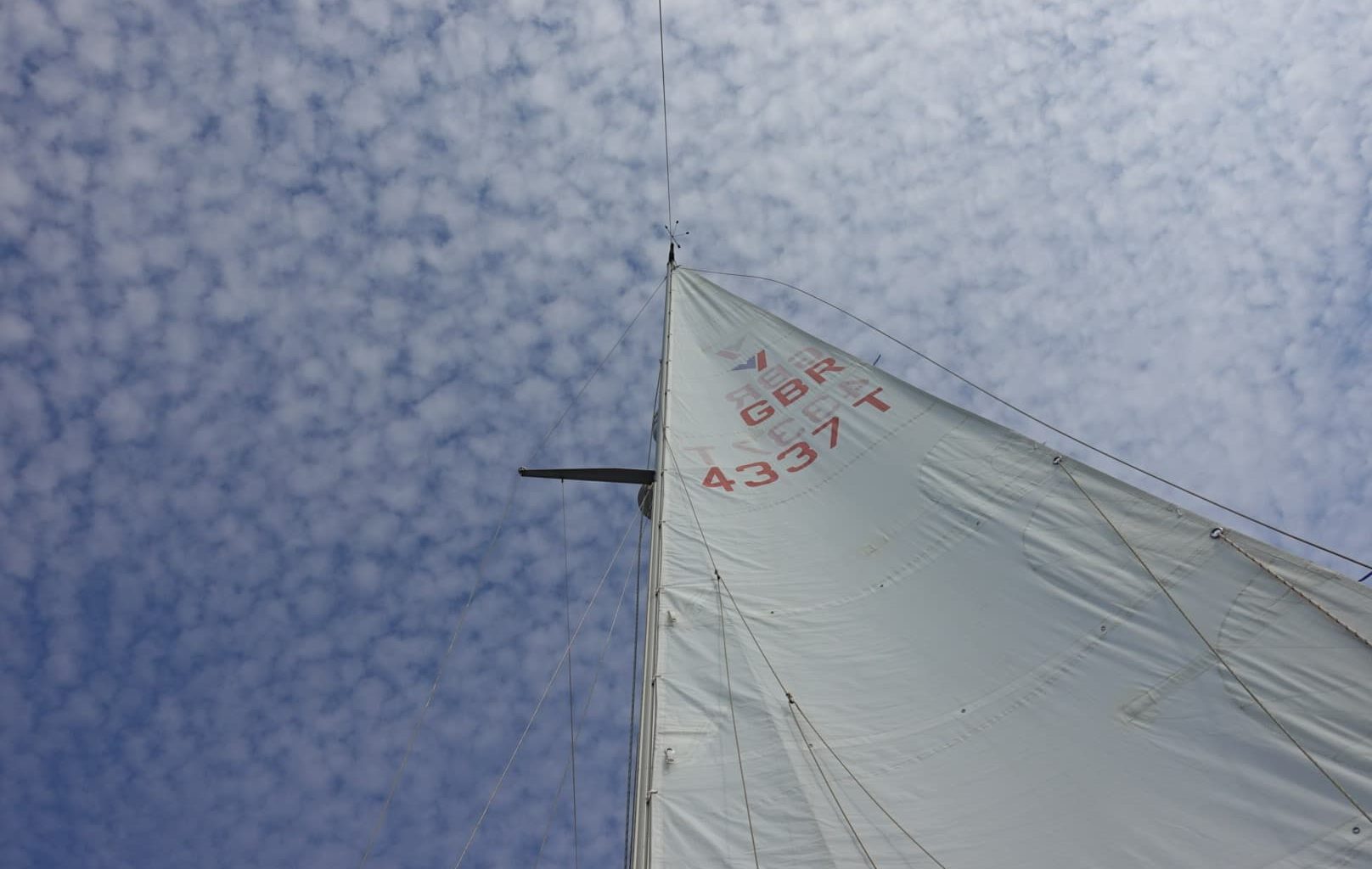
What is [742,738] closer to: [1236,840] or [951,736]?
[951,736]

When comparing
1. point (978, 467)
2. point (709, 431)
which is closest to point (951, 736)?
point (978, 467)

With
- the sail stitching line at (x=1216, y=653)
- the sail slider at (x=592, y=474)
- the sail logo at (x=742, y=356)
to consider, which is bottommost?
the sail stitching line at (x=1216, y=653)

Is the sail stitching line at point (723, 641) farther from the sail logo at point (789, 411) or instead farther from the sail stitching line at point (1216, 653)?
the sail stitching line at point (1216, 653)

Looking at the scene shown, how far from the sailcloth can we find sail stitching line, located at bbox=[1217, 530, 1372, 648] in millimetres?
14

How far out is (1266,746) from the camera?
14.8ft

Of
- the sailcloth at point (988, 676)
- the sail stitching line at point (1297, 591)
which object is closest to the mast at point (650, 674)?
the sailcloth at point (988, 676)

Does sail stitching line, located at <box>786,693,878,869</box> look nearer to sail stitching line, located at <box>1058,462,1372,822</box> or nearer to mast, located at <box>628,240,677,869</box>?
mast, located at <box>628,240,677,869</box>

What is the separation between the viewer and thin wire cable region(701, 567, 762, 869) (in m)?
4.95

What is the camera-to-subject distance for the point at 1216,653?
502cm

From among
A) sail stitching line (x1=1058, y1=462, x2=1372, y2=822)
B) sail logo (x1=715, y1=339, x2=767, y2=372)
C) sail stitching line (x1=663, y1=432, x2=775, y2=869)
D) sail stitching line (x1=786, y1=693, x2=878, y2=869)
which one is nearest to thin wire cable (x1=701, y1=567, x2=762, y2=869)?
sail stitching line (x1=663, y1=432, x2=775, y2=869)

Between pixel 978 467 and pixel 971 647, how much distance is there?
1.84 metres

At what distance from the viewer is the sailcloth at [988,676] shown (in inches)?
174

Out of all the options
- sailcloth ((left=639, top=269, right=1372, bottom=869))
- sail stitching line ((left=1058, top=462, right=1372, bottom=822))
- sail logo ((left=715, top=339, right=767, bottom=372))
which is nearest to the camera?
sail stitching line ((left=1058, top=462, right=1372, bottom=822))

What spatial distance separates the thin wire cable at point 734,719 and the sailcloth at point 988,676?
2 cm
